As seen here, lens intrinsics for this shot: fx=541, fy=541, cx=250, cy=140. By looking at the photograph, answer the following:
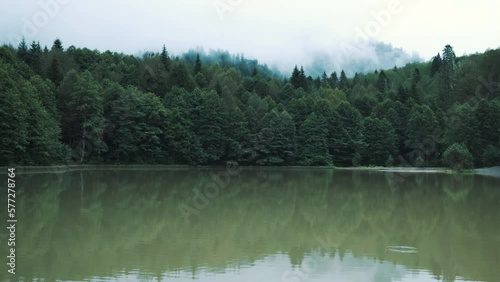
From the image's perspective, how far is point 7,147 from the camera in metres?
32.1

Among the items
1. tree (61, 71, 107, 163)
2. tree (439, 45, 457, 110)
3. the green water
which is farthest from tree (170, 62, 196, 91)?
the green water

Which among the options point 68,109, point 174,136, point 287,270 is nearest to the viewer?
point 287,270

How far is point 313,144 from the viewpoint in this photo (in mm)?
59156

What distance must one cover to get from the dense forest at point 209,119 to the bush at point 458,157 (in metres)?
0.09

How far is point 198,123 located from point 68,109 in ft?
45.2

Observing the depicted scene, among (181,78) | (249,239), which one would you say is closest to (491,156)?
(181,78)

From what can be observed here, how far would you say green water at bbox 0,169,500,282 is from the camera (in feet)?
29.7

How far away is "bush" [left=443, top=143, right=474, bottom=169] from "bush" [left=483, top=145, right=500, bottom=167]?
217cm

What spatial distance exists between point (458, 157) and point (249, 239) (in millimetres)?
41936

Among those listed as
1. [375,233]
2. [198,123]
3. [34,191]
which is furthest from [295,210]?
[198,123]

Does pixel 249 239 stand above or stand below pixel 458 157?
below

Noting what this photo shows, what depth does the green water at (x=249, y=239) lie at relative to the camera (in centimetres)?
905

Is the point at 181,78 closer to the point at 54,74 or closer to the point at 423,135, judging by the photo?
the point at 54,74

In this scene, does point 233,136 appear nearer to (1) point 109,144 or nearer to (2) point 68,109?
(1) point 109,144
